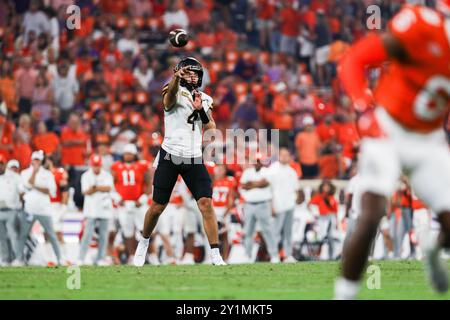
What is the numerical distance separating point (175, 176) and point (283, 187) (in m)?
6.23

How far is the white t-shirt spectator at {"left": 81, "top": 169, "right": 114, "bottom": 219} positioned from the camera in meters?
17.5

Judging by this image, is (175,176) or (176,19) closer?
(175,176)

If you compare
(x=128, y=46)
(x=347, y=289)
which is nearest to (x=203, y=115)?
(x=347, y=289)

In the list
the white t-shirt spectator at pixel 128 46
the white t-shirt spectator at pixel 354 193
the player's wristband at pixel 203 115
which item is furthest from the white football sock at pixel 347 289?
the white t-shirt spectator at pixel 128 46

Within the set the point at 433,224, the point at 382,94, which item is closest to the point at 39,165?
the point at 433,224

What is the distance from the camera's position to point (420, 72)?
737 cm

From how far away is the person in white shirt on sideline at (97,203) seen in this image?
17312 millimetres

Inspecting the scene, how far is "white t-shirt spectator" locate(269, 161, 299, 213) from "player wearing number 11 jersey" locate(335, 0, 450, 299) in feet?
35.1

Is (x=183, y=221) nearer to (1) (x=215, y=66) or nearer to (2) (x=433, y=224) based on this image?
(2) (x=433, y=224)

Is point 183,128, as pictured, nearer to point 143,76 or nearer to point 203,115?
point 203,115

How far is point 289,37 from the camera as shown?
24.9 metres

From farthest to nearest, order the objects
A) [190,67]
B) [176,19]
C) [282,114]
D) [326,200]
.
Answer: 1. [176,19]
2. [282,114]
3. [326,200]
4. [190,67]

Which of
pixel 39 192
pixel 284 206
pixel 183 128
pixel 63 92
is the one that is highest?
pixel 63 92

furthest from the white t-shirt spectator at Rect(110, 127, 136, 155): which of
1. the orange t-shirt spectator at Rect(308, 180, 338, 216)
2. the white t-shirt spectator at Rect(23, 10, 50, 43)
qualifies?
the white t-shirt spectator at Rect(23, 10, 50, 43)
